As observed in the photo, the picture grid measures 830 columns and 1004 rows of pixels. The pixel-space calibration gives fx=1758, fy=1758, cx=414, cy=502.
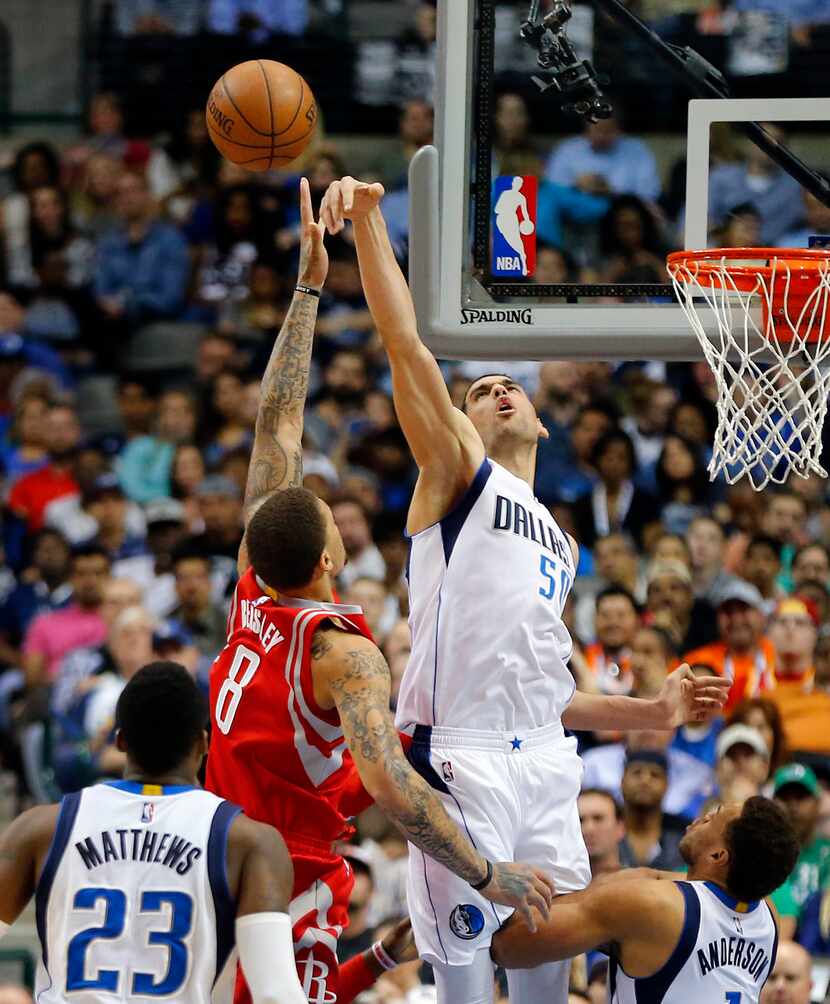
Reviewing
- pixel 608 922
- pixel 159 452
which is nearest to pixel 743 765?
pixel 608 922

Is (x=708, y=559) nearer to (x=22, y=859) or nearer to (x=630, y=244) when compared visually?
(x=630, y=244)

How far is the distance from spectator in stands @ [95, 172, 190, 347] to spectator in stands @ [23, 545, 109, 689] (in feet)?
10.5

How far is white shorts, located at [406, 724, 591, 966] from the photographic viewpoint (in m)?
4.90

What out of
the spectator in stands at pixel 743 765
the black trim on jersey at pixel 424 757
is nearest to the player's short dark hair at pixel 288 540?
the black trim on jersey at pixel 424 757

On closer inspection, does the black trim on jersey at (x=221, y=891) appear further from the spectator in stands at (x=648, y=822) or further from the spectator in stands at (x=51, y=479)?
the spectator in stands at (x=51, y=479)

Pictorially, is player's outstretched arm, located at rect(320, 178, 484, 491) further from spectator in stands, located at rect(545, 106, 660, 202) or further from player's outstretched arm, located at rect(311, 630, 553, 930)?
spectator in stands, located at rect(545, 106, 660, 202)

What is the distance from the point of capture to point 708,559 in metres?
9.58

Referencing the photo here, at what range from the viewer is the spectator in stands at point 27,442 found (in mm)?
11297

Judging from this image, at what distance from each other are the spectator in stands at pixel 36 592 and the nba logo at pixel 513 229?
15.5 ft

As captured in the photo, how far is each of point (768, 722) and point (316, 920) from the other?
3616 mm

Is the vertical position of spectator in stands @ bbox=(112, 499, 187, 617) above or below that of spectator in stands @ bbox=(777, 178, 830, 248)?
below

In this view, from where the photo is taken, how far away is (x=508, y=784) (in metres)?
4.95

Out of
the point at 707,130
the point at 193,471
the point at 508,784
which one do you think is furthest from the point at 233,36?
the point at 508,784

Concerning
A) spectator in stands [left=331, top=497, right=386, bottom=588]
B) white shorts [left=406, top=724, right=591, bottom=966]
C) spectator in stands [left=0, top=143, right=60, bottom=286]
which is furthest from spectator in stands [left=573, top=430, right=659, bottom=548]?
white shorts [left=406, top=724, right=591, bottom=966]
